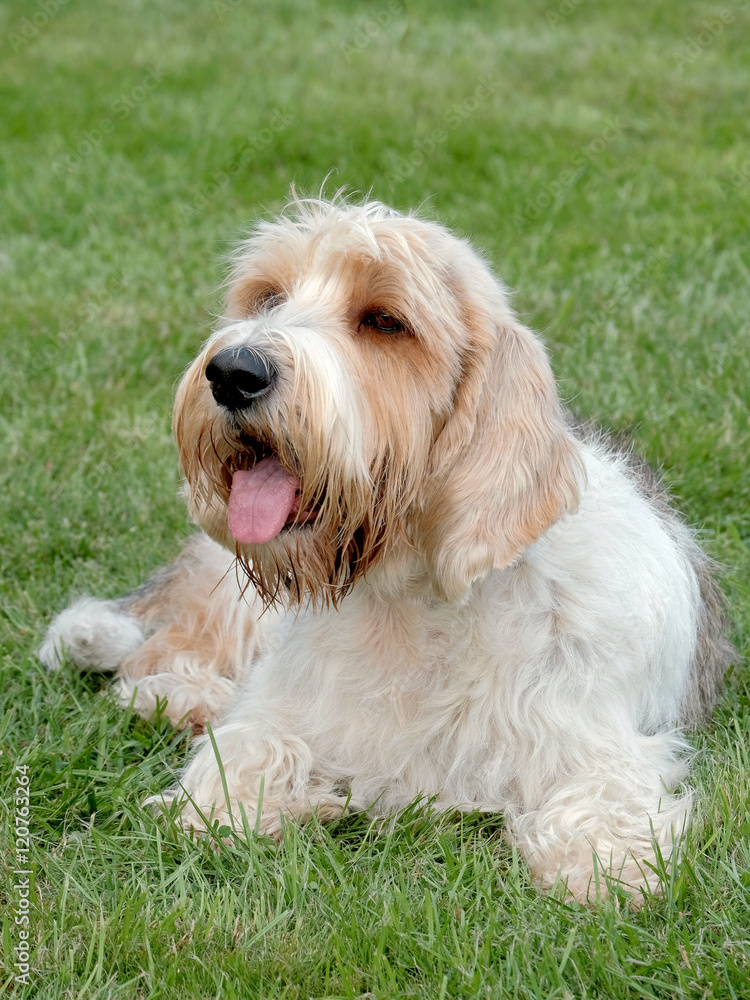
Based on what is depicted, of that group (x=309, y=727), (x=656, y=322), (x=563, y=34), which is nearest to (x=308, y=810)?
(x=309, y=727)

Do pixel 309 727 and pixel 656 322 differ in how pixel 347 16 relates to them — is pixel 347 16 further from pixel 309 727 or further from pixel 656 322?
pixel 309 727

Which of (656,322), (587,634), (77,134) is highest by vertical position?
(587,634)

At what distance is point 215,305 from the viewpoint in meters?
4.59

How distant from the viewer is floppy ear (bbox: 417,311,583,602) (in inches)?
122

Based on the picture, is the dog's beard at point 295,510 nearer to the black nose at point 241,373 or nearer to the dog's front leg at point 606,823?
the black nose at point 241,373

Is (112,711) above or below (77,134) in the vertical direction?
above

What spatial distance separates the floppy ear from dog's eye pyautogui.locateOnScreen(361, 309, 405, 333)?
21cm

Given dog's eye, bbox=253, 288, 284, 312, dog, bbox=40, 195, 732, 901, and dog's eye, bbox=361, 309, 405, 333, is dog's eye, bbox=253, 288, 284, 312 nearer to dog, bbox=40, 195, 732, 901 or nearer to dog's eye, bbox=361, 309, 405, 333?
dog, bbox=40, 195, 732, 901

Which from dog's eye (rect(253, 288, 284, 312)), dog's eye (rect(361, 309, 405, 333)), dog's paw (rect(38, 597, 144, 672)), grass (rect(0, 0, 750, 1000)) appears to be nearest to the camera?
grass (rect(0, 0, 750, 1000))

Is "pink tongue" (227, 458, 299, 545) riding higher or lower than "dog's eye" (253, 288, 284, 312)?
lower

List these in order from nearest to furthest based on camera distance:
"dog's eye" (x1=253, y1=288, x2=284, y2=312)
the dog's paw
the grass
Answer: the grass < "dog's eye" (x1=253, y1=288, x2=284, y2=312) < the dog's paw


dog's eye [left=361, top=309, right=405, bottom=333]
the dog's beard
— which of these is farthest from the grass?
dog's eye [left=361, top=309, right=405, bottom=333]

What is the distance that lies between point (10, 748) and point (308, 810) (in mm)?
1053

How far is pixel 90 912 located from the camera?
3.01 metres
